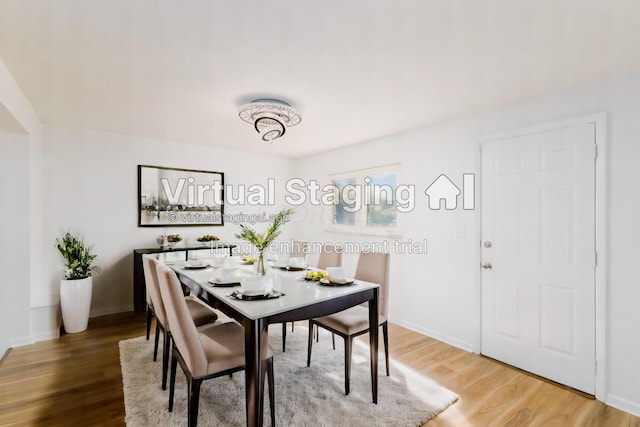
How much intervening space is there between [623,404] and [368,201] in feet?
10.0

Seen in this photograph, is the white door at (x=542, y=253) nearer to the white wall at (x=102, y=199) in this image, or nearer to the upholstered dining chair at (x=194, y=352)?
the upholstered dining chair at (x=194, y=352)

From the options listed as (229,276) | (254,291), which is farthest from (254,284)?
(229,276)

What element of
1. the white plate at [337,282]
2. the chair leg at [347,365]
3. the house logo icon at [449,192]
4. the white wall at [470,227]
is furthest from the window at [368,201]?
the chair leg at [347,365]

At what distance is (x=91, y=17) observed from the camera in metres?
1.60

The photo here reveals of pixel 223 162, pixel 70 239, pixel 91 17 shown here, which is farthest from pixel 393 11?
pixel 70 239

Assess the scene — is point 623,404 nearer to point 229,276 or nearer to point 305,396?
point 305,396

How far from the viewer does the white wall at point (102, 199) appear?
357cm

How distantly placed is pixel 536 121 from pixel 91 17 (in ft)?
10.7

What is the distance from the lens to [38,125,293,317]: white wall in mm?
3565

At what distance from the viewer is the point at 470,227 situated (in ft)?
10.1

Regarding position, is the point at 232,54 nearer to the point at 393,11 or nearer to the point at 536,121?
the point at 393,11

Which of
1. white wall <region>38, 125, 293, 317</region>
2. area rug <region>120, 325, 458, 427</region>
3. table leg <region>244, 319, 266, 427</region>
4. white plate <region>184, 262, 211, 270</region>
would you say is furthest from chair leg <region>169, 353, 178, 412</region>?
white wall <region>38, 125, 293, 317</region>

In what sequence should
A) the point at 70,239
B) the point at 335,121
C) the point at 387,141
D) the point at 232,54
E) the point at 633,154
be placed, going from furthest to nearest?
the point at 387,141 < the point at 70,239 < the point at 335,121 < the point at 633,154 < the point at 232,54

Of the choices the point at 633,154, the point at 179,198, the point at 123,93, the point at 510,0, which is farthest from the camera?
the point at 179,198
